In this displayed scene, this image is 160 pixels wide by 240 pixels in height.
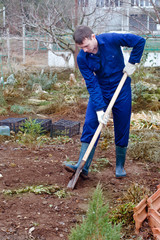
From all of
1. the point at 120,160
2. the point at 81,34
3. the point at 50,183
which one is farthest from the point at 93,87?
the point at 50,183

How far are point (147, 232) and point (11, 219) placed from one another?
3.92 feet

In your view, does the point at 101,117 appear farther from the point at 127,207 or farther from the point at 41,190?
the point at 127,207

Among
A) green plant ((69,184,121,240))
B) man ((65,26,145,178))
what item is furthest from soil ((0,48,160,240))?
green plant ((69,184,121,240))

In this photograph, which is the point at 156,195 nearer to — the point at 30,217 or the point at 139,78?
the point at 30,217

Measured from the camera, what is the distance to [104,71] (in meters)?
3.75

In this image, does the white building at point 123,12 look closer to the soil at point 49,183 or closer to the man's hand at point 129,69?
the man's hand at point 129,69

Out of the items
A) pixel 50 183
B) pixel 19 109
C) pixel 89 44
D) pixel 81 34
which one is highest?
pixel 81 34

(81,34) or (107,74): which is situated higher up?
(81,34)

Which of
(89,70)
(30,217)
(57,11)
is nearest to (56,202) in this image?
(30,217)

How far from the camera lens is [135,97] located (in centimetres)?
837

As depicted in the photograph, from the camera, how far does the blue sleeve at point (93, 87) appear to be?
3.73 metres

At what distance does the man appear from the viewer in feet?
11.9

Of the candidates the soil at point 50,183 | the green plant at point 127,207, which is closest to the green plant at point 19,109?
the soil at point 50,183

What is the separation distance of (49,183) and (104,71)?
1434mm
